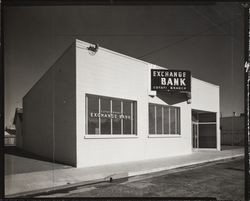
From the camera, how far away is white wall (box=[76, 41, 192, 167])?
1069 centimetres

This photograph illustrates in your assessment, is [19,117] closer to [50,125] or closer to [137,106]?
[50,125]

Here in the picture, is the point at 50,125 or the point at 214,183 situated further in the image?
the point at 50,125

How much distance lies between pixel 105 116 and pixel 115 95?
1.11 m

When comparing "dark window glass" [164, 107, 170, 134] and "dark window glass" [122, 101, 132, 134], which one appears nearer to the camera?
"dark window glass" [122, 101, 132, 134]

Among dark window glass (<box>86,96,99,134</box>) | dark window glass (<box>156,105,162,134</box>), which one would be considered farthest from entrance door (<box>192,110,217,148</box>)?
dark window glass (<box>86,96,99,134</box>)

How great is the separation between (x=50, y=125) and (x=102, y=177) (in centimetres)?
734

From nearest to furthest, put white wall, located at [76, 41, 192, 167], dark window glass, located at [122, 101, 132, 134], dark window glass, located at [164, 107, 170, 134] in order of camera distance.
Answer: white wall, located at [76, 41, 192, 167], dark window glass, located at [122, 101, 132, 134], dark window glass, located at [164, 107, 170, 134]

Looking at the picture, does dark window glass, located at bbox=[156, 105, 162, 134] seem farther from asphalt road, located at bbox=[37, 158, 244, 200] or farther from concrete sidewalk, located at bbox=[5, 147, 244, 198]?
asphalt road, located at bbox=[37, 158, 244, 200]

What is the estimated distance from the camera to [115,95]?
12.1 metres

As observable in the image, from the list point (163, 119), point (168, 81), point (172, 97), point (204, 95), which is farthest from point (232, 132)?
point (168, 81)

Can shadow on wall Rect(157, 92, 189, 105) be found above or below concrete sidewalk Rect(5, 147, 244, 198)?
Result: above

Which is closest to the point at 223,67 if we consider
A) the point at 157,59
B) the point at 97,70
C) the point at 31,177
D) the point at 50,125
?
the point at 157,59

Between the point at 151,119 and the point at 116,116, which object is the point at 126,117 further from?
the point at 151,119

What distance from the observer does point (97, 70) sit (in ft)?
37.6
